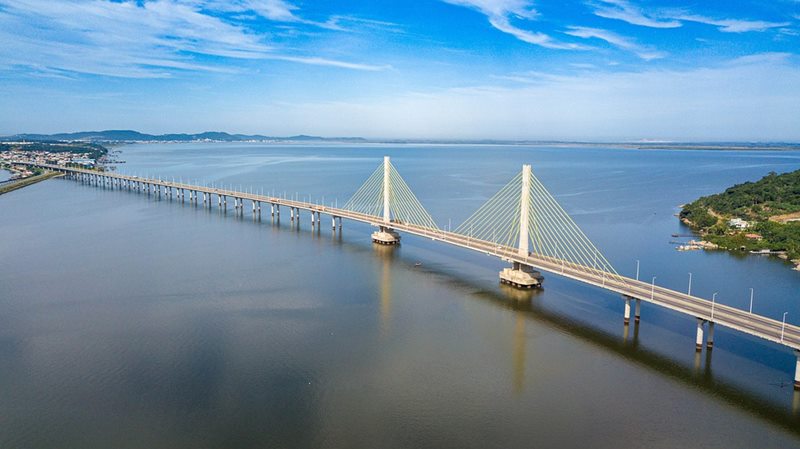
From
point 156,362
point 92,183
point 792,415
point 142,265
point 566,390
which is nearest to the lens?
point 792,415

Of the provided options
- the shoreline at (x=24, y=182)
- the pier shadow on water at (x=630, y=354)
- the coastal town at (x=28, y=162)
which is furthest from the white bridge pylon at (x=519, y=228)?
the coastal town at (x=28, y=162)

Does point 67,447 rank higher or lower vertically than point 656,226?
lower

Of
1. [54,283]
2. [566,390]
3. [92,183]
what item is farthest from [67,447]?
[92,183]

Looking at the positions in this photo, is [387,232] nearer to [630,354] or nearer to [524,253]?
[524,253]

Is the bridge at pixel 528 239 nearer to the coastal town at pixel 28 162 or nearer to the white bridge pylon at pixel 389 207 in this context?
the white bridge pylon at pixel 389 207

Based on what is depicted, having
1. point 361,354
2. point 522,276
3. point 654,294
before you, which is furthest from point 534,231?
point 361,354

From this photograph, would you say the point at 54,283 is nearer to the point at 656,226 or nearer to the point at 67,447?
the point at 67,447
